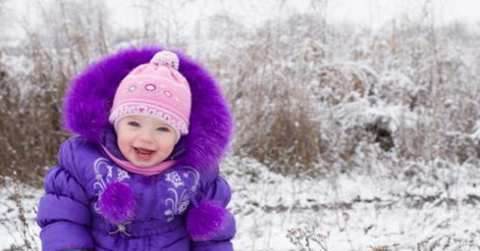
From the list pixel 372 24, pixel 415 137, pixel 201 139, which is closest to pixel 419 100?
pixel 415 137

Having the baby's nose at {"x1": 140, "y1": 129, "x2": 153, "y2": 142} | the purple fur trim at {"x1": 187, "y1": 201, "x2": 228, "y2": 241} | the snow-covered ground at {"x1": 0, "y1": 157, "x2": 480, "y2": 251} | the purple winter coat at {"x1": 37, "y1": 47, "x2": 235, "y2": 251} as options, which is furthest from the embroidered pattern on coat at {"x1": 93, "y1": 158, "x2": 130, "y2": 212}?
the snow-covered ground at {"x1": 0, "y1": 157, "x2": 480, "y2": 251}

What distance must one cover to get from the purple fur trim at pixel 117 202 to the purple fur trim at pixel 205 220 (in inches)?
9.7

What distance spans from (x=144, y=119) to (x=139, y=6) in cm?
371

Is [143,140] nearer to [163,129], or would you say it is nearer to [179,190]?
[163,129]

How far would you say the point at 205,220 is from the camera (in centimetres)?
230

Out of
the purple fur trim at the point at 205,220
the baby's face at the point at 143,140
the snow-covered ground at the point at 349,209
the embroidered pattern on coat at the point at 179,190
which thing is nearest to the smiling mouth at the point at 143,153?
the baby's face at the point at 143,140

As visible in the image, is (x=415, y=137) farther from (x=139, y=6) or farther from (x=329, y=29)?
(x=139, y=6)

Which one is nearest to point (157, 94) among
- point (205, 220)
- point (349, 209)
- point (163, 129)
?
point (163, 129)

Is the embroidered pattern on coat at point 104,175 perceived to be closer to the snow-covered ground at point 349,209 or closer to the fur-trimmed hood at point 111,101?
the fur-trimmed hood at point 111,101

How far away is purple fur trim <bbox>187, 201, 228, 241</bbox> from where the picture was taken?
2305 mm

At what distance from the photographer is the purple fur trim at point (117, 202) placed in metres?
2.15

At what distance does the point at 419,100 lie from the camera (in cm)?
642

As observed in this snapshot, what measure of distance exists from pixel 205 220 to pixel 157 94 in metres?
0.50

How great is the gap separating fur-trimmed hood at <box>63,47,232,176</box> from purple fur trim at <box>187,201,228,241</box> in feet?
0.48
